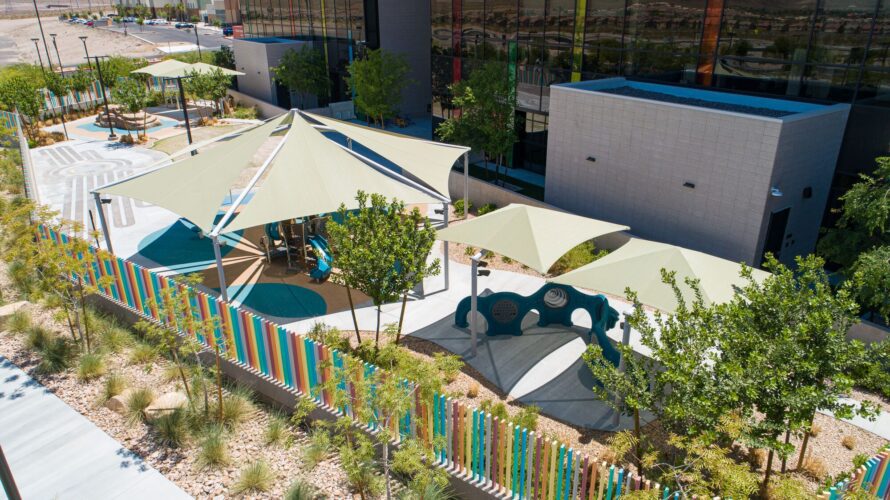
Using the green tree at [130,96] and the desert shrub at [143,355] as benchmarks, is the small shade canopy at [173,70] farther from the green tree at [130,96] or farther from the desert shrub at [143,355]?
the desert shrub at [143,355]

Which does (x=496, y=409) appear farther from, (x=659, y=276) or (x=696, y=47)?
(x=696, y=47)

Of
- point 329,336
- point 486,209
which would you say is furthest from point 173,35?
Result: point 329,336

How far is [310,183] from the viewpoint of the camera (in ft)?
53.2

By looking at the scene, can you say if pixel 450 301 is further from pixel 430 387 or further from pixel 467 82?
pixel 467 82

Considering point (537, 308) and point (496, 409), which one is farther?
point (537, 308)

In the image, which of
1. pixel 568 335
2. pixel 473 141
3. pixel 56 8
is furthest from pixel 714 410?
pixel 56 8

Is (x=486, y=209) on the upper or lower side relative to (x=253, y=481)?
upper

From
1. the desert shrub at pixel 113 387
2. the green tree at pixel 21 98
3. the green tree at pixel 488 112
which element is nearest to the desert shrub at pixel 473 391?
the desert shrub at pixel 113 387

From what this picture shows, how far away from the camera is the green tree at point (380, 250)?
12.0m

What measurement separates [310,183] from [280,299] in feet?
11.0

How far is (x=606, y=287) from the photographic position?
11594mm

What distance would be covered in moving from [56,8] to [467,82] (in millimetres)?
211100

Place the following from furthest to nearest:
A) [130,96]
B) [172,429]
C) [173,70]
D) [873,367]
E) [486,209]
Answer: [173,70]
[130,96]
[486,209]
[172,429]
[873,367]

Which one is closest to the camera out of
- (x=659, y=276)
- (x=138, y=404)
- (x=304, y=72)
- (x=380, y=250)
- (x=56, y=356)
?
(x=659, y=276)
